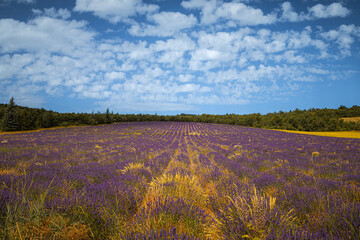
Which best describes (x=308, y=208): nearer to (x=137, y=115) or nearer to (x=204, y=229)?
(x=204, y=229)

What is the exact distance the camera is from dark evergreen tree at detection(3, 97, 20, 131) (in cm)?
3517

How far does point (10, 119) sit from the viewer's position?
35.7 m

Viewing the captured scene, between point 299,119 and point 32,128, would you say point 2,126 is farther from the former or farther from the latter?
point 299,119

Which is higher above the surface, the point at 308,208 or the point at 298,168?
the point at 308,208

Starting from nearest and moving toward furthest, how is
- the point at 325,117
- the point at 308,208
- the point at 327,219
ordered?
the point at 327,219 < the point at 308,208 < the point at 325,117

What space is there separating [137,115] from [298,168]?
268 ft

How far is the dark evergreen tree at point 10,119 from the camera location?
115 feet

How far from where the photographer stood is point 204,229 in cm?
224

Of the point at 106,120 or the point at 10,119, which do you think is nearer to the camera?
the point at 10,119

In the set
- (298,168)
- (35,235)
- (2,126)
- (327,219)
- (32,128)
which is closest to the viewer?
(35,235)

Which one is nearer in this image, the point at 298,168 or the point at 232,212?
the point at 232,212

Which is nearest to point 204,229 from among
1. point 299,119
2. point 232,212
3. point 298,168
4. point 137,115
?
point 232,212

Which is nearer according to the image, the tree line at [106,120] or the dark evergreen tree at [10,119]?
the dark evergreen tree at [10,119]

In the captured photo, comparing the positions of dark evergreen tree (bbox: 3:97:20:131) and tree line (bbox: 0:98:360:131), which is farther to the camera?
tree line (bbox: 0:98:360:131)
